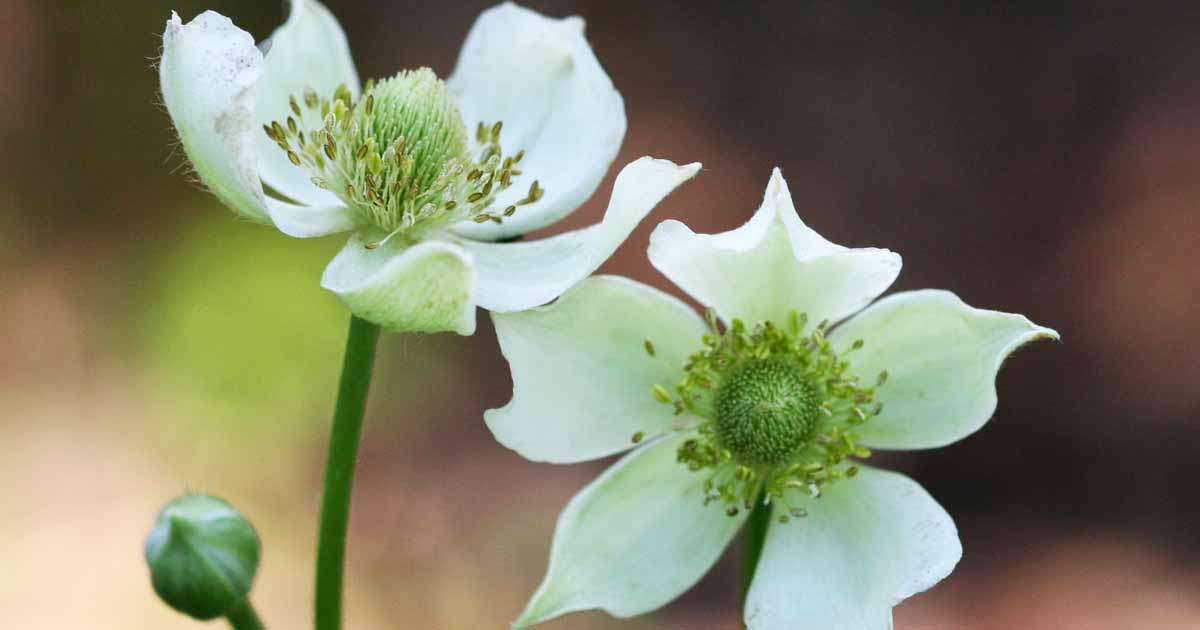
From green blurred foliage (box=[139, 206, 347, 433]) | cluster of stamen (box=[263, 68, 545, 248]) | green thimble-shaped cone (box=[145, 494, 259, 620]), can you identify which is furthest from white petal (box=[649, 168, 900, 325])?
green blurred foliage (box=[139, 206, 347, 433])

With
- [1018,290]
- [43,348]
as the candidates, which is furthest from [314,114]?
[1018,290]

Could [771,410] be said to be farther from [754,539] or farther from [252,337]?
[252,337]

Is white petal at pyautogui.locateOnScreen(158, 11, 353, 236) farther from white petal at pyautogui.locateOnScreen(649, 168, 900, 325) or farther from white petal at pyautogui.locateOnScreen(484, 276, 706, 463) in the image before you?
white petal at pyautogui.locateOnScreen(649, 168, 900, 325)

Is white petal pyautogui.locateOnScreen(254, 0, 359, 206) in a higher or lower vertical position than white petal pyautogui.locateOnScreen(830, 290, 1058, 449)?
higher

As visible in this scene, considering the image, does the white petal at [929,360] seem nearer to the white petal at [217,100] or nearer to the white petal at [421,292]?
the white petal at [421,292]

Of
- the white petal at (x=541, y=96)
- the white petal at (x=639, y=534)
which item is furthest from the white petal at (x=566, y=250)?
the white petal at (x=639, y=534)
